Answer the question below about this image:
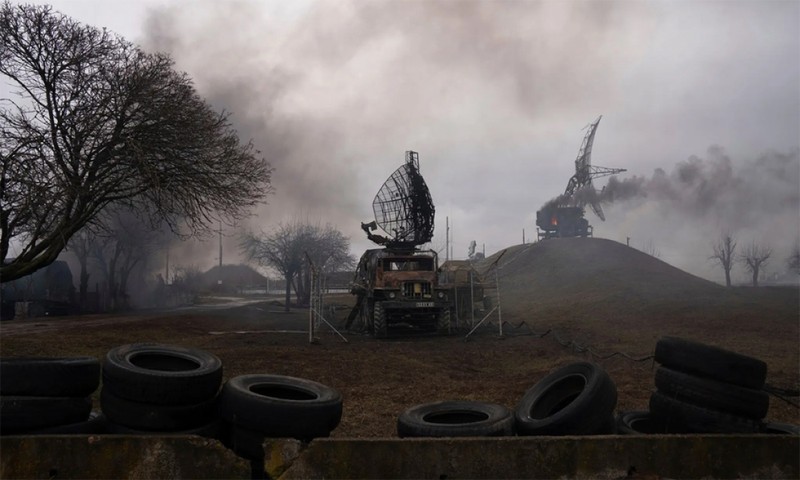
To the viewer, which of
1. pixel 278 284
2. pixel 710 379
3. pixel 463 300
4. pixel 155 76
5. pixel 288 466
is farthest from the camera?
pixel 278 284

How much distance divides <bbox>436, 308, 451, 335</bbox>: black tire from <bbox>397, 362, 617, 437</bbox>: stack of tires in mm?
12279

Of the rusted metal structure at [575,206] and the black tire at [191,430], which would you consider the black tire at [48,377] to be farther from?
the rusted metal structure at [575,206]

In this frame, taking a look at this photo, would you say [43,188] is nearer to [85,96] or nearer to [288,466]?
[85,96]

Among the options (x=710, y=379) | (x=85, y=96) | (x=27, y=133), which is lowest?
(x=710, y=379)

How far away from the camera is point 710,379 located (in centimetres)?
471

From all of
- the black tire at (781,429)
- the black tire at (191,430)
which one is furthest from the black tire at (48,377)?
the black tire at (781,429)

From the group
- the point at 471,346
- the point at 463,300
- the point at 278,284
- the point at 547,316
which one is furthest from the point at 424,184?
the point at 278,284

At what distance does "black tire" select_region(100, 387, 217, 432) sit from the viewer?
427cm

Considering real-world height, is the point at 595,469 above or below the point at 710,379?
below

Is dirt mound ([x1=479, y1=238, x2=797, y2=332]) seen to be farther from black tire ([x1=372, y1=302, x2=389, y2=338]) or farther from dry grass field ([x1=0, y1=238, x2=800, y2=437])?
black tire ([x1=372, y1=302, x2=389, y2=338])

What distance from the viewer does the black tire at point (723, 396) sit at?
4.54 metres

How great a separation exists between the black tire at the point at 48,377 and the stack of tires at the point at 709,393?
5057 mm

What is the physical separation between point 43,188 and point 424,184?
41.9ft

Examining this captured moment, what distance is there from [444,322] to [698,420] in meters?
13.3
